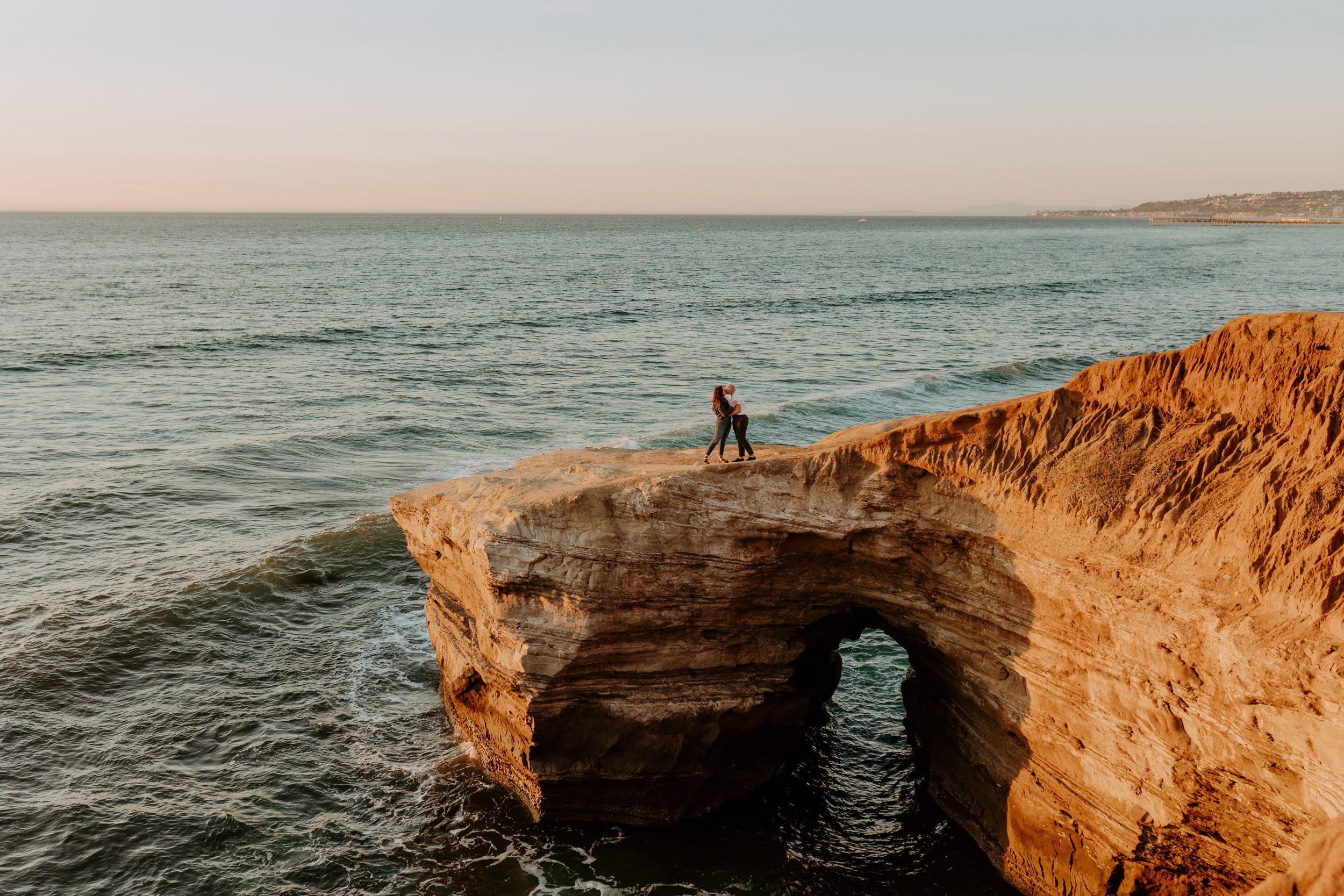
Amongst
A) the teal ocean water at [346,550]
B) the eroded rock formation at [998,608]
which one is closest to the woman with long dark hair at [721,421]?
the eroded rock formation at [998,608]

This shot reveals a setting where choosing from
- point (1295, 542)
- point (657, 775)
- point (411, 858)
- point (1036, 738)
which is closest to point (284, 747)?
point (411, 858)

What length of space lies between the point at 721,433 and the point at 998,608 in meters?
4.74

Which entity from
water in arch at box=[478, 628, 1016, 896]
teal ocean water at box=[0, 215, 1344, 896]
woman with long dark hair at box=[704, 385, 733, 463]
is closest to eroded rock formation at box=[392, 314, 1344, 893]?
water in arch at box=[478, 628, 1016, 896]

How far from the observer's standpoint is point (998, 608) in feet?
36.2

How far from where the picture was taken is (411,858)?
40.7ft

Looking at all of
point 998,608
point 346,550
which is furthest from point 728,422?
point 346,550

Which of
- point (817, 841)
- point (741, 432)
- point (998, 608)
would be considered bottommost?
point (817, 841)

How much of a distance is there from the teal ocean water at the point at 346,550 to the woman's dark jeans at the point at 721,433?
5.14m

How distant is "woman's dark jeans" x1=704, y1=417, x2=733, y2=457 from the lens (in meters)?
13.8

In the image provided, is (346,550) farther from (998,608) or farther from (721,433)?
(998,608)

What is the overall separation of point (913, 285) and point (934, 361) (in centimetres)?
4038

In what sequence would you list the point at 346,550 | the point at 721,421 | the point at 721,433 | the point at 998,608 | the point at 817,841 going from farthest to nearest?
the point at 346,550 < the point at 721,421 < the point at 721,433 < the point at 817,841 < the point at 998,608

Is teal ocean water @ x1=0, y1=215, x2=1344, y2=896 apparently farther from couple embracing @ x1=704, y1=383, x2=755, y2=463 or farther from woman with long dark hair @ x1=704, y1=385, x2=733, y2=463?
woman with long dark hair @ x1=704, y1=385, x2=733, y2=463

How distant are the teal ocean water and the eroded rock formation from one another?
1.22 meters
